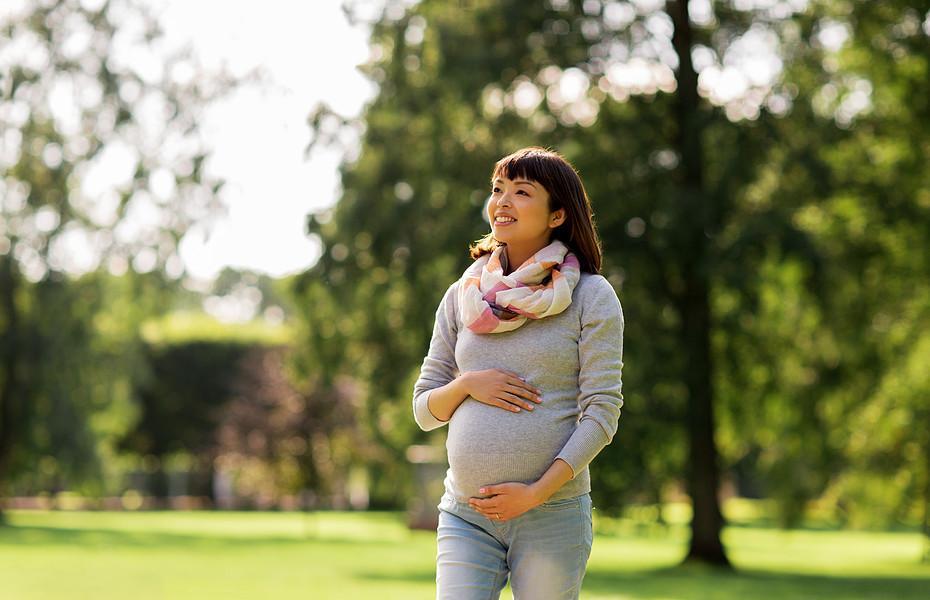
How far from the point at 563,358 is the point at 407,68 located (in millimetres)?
14593

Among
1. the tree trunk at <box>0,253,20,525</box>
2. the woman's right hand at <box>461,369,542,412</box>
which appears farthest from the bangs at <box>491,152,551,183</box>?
the tree trunk at <box>0,253,20,525</box>

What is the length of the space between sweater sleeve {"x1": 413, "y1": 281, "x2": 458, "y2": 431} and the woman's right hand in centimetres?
26

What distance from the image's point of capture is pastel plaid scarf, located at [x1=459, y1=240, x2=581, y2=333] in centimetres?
342

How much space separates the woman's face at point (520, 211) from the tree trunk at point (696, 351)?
13477 millimetres

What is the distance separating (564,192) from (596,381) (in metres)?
0.49

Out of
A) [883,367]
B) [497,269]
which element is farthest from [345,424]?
[497,269]

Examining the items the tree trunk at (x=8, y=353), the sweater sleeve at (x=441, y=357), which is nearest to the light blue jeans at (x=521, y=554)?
the sweater sleeve at (x=441, y=357)

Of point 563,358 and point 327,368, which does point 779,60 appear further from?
point 563,358

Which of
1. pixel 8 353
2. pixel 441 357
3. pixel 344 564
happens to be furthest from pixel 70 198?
pixel 441 357

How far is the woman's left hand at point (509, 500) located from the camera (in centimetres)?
337

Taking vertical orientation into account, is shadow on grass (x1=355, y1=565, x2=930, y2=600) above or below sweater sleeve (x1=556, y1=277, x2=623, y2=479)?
below

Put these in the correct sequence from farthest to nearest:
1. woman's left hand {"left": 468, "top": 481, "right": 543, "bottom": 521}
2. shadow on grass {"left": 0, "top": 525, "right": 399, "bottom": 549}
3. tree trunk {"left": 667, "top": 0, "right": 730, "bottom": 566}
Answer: shadow on grass {"left": 0, "top": 525, "right": 399, "bottom": 549}, tree trunk {"left": 667, "top": 0, "right": 730, "bottom": 566}, woman's left hand {"left": 468, "top": 481, "right": 543, "bottom": 521}

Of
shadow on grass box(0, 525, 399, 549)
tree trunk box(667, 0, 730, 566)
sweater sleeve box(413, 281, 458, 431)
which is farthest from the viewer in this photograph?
shadow on grass box(0, 525, 399, 549)

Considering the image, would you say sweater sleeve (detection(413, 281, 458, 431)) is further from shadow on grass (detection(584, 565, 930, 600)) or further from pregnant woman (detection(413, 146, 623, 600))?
shadow on grass (detection(584, 565, 930, 600))
